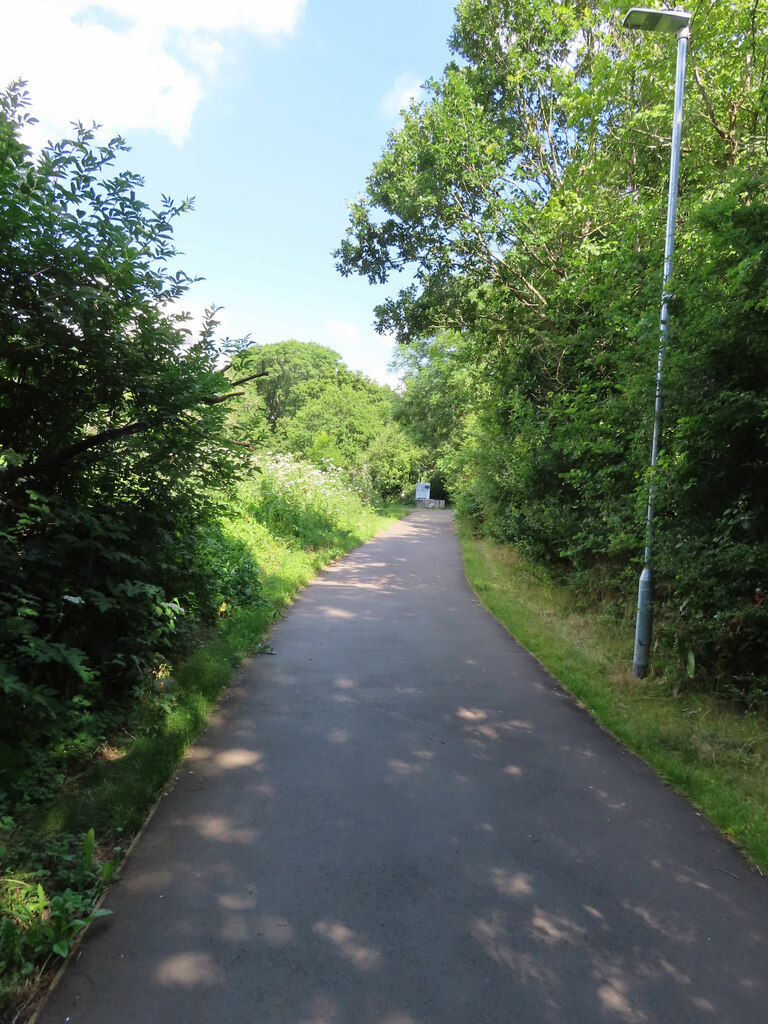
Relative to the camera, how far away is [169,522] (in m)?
4.75

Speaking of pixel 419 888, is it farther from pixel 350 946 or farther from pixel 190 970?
pixel 190 970

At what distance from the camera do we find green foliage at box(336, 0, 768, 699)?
5.15 meters

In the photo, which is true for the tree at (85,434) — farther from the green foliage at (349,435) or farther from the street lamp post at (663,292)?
the green foliage at (349,435)

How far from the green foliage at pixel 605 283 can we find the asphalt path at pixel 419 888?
2.14m

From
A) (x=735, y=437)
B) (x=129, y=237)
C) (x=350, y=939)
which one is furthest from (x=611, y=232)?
(x=350, y=939)

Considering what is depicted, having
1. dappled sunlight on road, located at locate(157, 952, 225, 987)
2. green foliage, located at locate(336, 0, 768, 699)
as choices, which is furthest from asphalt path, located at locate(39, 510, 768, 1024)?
green foliage, located at locate(336, 0, 768, 699)

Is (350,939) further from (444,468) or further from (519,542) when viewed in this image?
(444,468)

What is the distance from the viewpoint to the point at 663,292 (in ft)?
19.3

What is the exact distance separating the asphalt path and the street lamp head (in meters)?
6.94

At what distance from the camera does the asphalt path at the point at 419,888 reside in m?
2.38

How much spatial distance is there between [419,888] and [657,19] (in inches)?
317

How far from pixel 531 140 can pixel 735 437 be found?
9999 mm

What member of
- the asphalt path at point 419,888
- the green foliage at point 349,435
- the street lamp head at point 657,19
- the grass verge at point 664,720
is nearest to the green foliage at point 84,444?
the asphalt path at point 419,888

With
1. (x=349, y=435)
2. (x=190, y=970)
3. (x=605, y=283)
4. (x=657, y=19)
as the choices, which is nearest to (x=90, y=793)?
(x=190, y=970)
